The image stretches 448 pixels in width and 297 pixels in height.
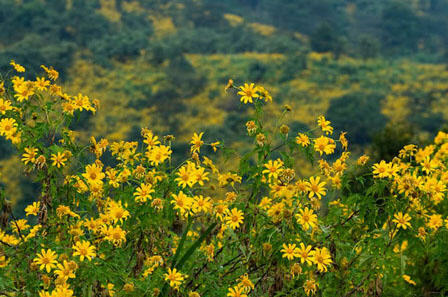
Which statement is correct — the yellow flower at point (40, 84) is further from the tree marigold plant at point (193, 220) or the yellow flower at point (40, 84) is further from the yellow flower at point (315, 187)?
the yellow flower at point (315, 187)

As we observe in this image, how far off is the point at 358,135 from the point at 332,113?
1.74 m

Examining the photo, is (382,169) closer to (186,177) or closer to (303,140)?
(303,140)

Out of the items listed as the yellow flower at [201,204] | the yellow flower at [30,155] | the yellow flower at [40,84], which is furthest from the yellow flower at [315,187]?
the yellow flower at [40,84]

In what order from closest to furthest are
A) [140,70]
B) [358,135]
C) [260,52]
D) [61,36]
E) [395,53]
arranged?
[358,135] → [140,70] → [61,36] → [260,52] → [395,53]

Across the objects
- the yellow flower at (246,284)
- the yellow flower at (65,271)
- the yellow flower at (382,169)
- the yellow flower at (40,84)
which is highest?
the yellow flower at (40,84)

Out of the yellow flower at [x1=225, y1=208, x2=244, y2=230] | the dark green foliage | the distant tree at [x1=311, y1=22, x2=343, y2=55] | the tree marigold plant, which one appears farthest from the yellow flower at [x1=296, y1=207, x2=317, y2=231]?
the distant tree at [x1=311, y1=22, x2=343, y2=55]

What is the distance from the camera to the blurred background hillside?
2333 centimetres

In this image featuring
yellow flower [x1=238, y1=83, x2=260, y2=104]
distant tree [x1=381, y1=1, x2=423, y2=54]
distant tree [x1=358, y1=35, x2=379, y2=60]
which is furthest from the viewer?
distant tree [x1=381, y1=1, x2=423, y2=54]

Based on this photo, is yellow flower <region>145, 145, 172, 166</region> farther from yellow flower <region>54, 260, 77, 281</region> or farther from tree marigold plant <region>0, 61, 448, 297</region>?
yellow flower <region>54, 260, 77, 281</region>

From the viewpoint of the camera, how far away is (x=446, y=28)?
149ft

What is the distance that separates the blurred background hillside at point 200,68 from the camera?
76.5ft

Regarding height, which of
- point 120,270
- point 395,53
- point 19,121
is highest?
point 19,121

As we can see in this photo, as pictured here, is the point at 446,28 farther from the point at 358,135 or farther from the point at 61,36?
the point at 61,36

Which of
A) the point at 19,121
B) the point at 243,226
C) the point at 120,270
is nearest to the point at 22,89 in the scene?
the point at 19,121
